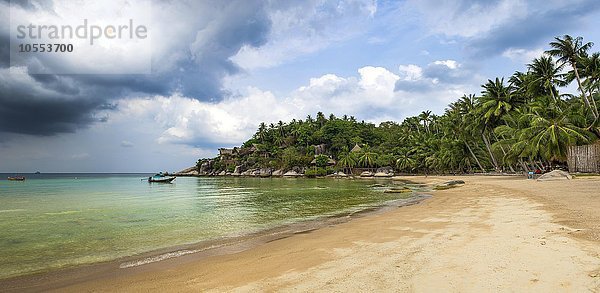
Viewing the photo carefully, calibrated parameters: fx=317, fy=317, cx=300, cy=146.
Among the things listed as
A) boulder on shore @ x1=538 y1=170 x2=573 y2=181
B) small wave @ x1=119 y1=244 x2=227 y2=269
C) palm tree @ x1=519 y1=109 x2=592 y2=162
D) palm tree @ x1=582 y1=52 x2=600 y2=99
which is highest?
palm tree @ x1=582 y1=52 x2=600 y2=99

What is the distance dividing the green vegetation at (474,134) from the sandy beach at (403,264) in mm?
33343

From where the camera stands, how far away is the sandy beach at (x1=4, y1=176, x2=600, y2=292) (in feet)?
15.6

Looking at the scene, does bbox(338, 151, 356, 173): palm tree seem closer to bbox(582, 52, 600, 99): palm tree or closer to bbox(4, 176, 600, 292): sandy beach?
bbox(582, 52, 600, 99): palm tree

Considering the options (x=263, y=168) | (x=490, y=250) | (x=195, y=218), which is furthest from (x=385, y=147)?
(x=490, y=250)

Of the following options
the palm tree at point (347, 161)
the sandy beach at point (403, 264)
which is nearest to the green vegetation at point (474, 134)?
the palm tree at point (347, 161)

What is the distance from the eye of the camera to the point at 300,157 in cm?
9275

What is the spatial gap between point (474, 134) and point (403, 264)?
58848 mm

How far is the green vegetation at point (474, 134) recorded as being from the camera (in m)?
34.6

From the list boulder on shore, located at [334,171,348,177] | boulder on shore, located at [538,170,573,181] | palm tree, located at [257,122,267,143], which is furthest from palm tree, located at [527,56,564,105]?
palm tree, located at [257,122,267,143]

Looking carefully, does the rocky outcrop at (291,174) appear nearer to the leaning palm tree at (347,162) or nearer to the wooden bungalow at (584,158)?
the leaning palm tree at (347,162)

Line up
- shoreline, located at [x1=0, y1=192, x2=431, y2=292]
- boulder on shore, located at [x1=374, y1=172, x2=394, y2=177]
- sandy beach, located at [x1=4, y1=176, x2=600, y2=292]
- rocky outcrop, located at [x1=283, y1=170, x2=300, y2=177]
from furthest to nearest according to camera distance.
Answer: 1. rocky outcrop, located at [x1=283, y1=170, x2=300, y2=177]
2. boulder on shore, located at [x1=374, y1=172, x2=394, y2=177]
3. shoreline, located at [x1=0, y1=192, x2=431, y2=292]
4. sandy beach, located at [x1=4, y1=176, x2=600, y2=292]

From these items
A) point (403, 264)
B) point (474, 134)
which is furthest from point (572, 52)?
point (403, 264)

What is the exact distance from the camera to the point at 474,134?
56688mm

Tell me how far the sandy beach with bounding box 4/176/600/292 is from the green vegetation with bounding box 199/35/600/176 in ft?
109
